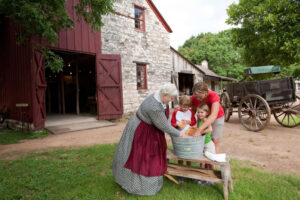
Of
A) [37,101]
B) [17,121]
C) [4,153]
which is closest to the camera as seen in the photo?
[4,153]

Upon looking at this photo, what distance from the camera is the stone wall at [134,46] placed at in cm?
846

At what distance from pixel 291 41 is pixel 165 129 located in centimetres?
725

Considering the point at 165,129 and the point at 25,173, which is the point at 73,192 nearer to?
the point at 25,173

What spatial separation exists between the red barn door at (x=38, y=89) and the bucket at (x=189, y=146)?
591 centimetres

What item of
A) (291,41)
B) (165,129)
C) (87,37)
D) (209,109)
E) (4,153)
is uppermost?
(87,37)

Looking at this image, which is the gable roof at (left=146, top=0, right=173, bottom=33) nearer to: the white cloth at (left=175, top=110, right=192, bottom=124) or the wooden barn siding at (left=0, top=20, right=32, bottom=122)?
the wooden barn siding at (left=0, top=20, right=32, bottom=122)

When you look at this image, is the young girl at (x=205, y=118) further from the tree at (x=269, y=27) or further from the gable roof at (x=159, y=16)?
the gable roof at (x=159, y=16)

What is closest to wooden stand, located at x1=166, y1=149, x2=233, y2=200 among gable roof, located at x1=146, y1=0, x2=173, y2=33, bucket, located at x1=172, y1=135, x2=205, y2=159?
bucket, located at x1=172, y1=135, x2=205, y2=159

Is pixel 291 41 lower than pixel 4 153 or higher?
higher

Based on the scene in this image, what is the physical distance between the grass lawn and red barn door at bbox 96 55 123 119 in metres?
4.64

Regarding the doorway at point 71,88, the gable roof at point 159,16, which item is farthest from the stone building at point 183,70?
the doorway at point 71,88

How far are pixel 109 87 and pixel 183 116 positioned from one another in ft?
19.9

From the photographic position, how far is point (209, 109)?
263cm

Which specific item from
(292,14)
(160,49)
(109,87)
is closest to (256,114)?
(292,14)
